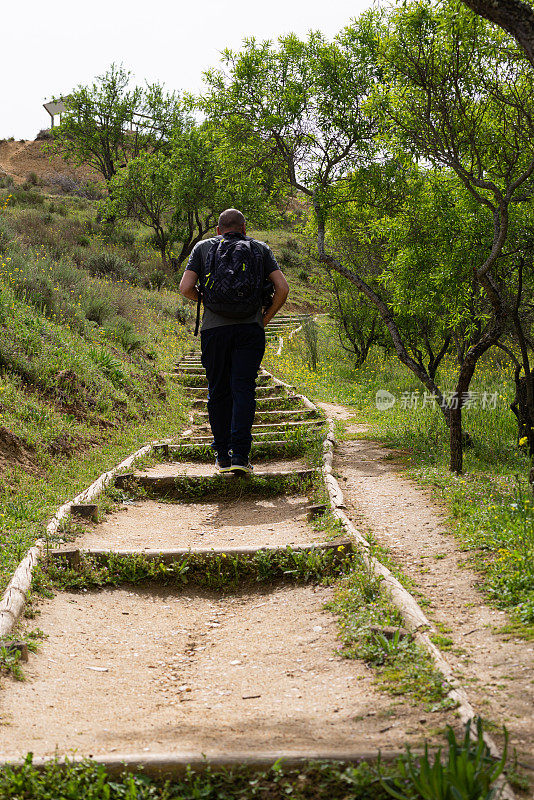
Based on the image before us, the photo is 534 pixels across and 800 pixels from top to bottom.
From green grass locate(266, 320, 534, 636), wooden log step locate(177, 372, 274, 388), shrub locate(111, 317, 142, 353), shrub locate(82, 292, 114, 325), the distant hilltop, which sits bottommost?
green grass locate(266, 320, 534, 636)

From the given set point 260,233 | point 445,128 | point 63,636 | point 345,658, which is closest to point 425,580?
point 345,658

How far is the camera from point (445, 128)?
8047 mm

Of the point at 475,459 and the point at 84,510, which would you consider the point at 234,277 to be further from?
the point at 475,459

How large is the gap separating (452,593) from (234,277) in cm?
319

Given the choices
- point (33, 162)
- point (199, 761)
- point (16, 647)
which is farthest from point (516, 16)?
point (33, 162)

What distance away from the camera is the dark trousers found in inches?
229

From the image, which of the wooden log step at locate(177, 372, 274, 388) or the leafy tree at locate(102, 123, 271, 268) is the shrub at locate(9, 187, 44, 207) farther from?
the wooden log step at locate(177, 372, 274, 388)

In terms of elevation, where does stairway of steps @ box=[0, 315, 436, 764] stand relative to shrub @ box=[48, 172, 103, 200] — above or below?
below

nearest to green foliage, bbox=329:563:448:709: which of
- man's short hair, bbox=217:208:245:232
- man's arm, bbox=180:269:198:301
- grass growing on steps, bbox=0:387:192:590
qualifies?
grass growing on steps, bbox=0:387:192:590

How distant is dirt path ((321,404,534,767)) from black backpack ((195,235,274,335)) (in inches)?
79.0

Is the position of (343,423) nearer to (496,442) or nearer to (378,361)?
(496,442)

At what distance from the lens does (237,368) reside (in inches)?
229

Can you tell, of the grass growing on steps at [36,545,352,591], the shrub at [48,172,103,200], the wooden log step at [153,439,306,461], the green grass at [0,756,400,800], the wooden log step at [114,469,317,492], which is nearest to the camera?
the green grass at [0,756,400,800]

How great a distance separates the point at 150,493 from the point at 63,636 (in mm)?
2935
